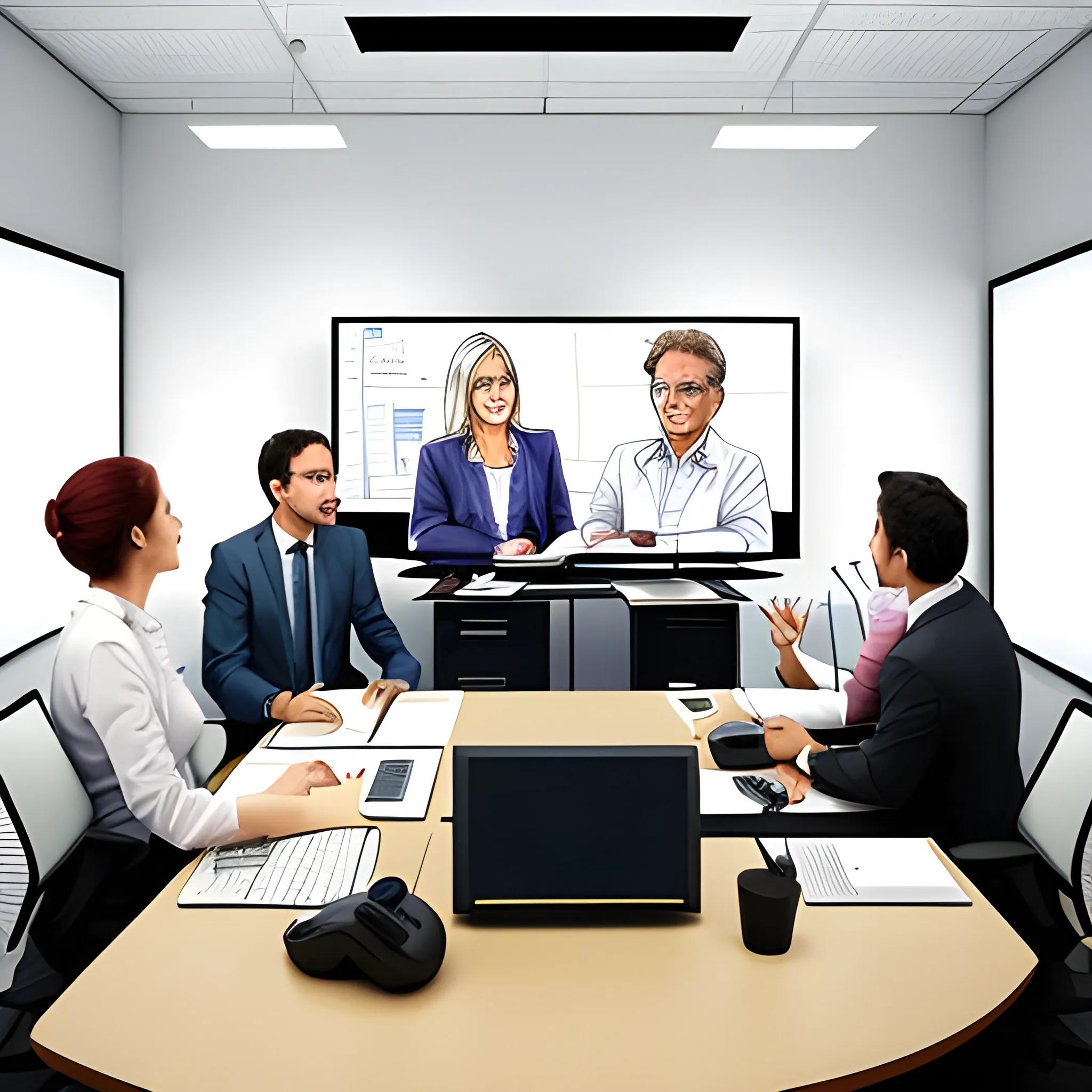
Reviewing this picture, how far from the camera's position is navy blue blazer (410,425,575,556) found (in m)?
4.25

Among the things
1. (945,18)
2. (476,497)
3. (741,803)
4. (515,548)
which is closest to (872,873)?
(741,803)

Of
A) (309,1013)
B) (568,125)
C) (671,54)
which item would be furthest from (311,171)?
(309,1013)

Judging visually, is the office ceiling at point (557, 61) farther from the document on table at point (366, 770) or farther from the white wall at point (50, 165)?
the document on table at point (366, 770)

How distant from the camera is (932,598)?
204cm

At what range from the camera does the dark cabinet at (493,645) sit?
3.87m

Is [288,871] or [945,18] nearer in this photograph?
[288,871]

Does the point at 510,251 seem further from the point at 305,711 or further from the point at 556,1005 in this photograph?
the point at 556,1005

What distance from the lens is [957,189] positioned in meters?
4.27

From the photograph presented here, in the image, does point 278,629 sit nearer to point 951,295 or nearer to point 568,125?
point 568,125

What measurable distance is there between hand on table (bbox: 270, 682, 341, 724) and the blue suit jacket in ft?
0.93

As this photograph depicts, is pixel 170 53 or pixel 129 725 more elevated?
pixel 170 53

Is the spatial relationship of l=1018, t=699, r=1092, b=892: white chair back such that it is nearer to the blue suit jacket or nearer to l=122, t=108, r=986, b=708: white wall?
the blue suit jacket

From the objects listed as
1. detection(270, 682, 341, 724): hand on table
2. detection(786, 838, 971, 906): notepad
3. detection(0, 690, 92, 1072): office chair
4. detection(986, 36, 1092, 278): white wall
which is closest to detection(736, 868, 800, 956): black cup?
detection(786, 838, 971, 906): notepad

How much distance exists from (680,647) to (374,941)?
2821 mm
